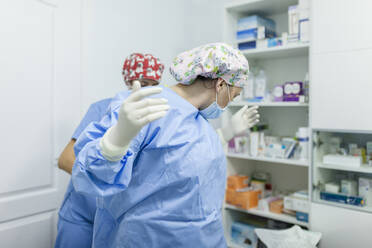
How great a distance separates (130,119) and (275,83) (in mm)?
1843

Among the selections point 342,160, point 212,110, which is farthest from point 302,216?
point 212,110

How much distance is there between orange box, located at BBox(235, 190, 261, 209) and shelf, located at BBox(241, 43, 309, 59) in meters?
0.99

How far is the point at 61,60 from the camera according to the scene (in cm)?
180

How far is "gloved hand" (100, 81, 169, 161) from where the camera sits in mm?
735

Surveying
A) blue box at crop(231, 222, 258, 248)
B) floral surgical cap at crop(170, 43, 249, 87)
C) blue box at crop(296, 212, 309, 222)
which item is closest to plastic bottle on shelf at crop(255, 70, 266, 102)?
blue box at crop(296, 212, 309, 222)

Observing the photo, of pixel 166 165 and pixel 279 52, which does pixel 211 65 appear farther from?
pixel 279 52

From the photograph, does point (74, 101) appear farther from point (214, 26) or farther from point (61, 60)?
point (214, 26)

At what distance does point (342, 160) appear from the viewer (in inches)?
68.7

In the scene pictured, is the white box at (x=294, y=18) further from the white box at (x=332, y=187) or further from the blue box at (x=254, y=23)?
the white box at (x=332, y=187)

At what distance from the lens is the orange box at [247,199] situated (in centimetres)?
210

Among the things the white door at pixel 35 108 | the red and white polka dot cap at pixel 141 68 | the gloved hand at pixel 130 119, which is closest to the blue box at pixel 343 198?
the red and white polka dot cap at pixel 141 68

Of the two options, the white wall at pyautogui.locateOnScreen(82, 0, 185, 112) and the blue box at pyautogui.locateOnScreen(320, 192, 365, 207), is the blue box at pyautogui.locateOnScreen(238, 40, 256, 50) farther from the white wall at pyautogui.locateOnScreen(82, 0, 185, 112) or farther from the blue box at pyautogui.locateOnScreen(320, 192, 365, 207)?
the blue box at pyautogui.locateOnScreen(320, 192, 365, 207)

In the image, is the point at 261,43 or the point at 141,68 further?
the point at 261,43

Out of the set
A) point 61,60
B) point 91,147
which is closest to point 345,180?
point 91,147
